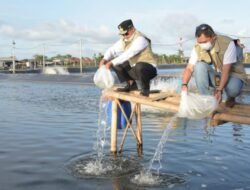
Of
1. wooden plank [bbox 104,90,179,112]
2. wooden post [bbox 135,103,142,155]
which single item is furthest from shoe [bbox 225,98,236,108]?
wooden post [bbox 135,103,142,155]

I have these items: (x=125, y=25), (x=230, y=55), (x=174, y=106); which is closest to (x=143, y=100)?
(x=174, y=106)

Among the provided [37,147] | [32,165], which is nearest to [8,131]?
[37,147]

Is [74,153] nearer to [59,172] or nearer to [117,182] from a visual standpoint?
[59,172]

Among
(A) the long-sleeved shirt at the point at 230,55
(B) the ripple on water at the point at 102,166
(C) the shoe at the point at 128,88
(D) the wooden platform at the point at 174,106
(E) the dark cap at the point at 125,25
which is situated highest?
(E) the dark cap at the point at 125,25

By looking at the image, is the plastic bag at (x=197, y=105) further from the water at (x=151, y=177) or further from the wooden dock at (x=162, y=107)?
the water at (x=151, y=177)

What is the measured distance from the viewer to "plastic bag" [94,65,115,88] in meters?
7.92

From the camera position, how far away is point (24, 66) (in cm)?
7644

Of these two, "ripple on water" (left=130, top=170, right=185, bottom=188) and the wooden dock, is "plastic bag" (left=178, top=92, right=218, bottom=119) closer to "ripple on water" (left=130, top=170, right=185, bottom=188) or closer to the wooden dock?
the wooden dock

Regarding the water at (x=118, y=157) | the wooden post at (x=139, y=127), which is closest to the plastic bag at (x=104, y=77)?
the wooden post at (x=139, y=127)

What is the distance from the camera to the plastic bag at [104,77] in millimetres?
7918

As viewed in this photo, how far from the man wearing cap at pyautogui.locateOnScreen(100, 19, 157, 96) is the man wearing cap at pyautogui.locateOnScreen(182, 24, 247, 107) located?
1290 mm

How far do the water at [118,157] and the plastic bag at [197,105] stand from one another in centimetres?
158

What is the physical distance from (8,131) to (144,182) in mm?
5839

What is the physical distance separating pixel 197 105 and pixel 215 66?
1.21 metres
